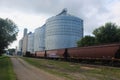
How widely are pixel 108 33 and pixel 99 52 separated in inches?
1305

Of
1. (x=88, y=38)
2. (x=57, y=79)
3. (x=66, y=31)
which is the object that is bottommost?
(x=57, y=79)

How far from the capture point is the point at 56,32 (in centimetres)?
13112

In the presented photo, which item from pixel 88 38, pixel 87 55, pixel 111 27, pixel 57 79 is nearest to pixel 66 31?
pixel 88 38

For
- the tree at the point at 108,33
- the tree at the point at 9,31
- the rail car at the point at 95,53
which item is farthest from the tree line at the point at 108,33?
the tree at the point at 9,31

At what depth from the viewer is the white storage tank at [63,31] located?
5042 inches

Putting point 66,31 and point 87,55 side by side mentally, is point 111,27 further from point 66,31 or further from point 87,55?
point 66,31

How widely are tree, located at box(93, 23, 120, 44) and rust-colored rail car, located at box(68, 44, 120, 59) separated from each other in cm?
2300

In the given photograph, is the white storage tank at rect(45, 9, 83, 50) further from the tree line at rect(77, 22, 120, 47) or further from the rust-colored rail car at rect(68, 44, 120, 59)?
the rust-colored rail car at rect(68, 44, 120, 59)

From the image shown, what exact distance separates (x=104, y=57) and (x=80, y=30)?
348ft

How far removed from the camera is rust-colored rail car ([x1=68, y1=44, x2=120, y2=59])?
→ 30.3 meters

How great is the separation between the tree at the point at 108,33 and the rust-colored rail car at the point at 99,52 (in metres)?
23.0

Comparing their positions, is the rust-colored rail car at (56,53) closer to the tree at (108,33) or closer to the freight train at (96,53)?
the freight train at (96,53)

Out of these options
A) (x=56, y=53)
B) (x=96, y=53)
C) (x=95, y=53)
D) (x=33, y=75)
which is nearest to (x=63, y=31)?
(x=56, y=53)

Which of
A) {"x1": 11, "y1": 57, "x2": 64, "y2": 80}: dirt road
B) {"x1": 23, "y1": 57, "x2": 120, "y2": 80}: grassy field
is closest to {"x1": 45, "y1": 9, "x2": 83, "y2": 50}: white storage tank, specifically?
{"x1": 23, "y1": 57, "x2": 120, "y2": 80}: grassy field
